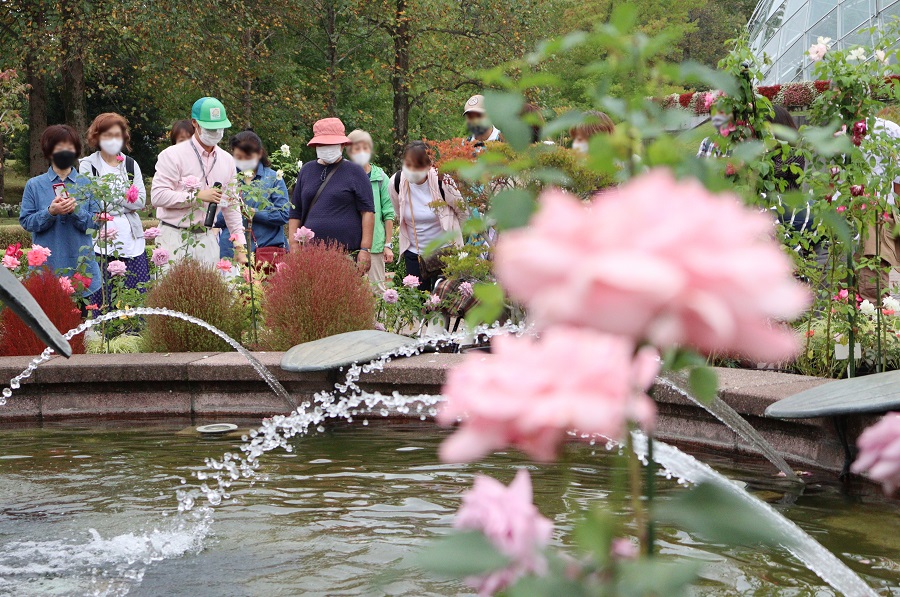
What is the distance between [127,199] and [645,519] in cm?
696

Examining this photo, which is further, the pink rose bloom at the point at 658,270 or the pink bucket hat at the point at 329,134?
the pink bucket hat at the point at 329,134

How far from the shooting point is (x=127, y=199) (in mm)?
7457

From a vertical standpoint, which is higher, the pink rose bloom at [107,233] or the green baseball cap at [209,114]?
the green baseball cap at [209,114]

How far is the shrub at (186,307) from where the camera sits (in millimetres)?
6801

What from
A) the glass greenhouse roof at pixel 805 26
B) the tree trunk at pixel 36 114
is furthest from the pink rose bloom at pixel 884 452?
the glass greenhouse roof at pixel 805 26

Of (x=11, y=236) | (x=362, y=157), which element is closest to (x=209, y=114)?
(x=362, y=157)

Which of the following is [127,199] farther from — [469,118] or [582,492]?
[582,492]

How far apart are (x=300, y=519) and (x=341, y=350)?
5.69ft

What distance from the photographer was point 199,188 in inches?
305

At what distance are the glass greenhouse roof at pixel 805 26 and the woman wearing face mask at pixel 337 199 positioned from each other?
67.0 ft

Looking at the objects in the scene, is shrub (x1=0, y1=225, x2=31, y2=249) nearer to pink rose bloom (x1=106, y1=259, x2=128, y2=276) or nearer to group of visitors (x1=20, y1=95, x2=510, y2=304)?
group of visitors (x1=20, y1=95, x2=510, y2=304)

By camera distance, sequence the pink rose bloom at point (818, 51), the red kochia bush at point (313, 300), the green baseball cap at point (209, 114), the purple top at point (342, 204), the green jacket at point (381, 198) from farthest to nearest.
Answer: the green jacket at point (381, 198), the purple top at point (342, 204), the green baseball cap at point (209, 114), the red kochia bush at point (313, 300), the pink rose bloom at point (818, 51)

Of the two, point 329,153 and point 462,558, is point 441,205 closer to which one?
point 329,153

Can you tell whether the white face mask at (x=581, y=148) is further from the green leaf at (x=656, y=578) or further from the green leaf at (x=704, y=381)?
the green leaf at (x=656, y=578)
